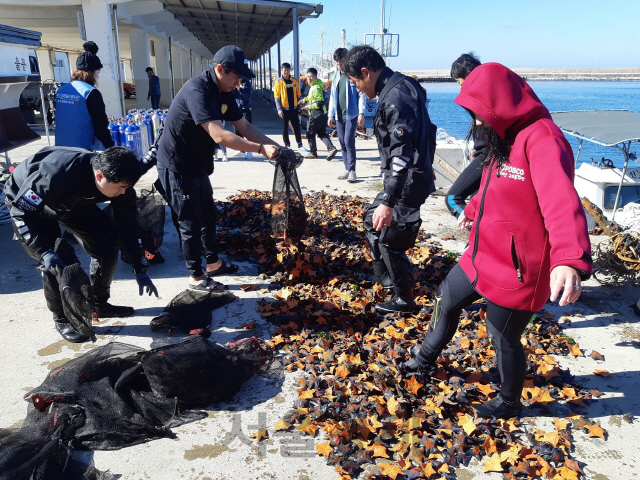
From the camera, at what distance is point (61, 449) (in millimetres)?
2508

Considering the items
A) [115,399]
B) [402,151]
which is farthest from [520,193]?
[115,399]

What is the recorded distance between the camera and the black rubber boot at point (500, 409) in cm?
291

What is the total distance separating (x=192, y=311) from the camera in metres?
4.14

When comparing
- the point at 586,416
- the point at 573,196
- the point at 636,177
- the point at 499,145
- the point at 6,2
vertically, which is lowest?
the point at 586,416

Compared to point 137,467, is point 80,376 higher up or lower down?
higher up

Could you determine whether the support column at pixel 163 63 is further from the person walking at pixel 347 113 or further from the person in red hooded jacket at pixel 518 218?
the person in red hooded jacket at pixel 518 218

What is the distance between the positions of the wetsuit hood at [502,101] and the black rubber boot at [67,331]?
338cm

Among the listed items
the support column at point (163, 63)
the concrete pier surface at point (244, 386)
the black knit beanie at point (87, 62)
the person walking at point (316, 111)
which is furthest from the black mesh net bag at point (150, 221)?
the support column at point (163, 63)

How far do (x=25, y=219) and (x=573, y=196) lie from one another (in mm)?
3626

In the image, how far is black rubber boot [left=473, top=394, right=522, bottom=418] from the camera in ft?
9.55

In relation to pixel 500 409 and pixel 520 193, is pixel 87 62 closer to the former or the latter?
pixel 520 193

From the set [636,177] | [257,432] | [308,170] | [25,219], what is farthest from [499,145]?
[308,170]

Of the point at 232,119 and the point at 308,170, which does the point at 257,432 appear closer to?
the point at 232,119

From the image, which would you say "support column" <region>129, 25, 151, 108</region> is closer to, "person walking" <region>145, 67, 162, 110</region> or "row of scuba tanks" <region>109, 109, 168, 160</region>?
"person walking" <region>145, 67, 162, 110</region>
